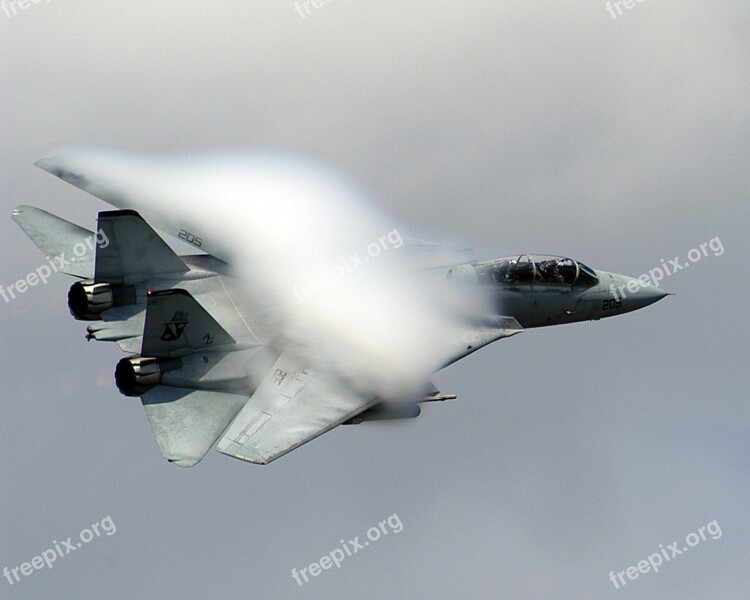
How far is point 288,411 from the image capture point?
41.9 metres

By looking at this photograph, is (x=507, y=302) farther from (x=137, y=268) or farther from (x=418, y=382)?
(x=137, y=268)

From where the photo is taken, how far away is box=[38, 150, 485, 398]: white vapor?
146ft

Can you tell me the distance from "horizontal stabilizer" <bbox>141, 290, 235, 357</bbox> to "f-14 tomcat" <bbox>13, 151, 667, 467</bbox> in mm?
40

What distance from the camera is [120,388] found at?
42844 mm

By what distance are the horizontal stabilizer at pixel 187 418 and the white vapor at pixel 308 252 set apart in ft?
10.5

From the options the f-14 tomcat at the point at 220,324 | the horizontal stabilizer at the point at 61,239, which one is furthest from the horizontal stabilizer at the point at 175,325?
the horizontal stabilizer at the point at 61,239

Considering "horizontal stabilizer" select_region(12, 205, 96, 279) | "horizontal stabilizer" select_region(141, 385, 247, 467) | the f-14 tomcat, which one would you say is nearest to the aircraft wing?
the f-14 tomcat

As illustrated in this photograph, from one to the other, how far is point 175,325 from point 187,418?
278cm

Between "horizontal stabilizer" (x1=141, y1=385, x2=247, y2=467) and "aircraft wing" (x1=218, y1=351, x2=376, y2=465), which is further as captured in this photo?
"horizontal stabilizer" (x1=141, y1=385, x2=247, y2=467)

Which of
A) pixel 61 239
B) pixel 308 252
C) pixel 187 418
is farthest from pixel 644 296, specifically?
pixel 61 239

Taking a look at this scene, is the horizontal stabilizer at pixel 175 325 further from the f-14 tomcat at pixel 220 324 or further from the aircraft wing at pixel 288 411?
the aircraft wing at pixel 288 411

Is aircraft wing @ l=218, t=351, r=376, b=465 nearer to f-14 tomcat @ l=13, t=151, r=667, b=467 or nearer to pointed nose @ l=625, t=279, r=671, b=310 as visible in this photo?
f-14 tomcat @ l=13, t=151, r=667, b=467

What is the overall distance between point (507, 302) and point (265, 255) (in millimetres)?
8830

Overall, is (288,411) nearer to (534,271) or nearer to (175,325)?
(175,325)
